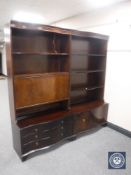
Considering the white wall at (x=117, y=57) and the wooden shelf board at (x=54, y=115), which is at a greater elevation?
the white wall at (x=117, y=57)

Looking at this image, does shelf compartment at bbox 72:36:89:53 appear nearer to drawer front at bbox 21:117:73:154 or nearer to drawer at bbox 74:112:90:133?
drawer at bbox 74:112:90:133

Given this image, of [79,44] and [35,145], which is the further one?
[79,44]

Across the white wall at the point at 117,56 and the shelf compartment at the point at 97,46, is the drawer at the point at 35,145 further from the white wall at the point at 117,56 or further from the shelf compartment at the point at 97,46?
the shelf compartment at the point at 97,46

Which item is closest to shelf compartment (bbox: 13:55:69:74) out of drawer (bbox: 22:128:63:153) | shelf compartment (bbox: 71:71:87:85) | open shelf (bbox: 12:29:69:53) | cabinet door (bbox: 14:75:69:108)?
open shelf (bbox: 12:29:69:53)

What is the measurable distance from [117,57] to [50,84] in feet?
5.08

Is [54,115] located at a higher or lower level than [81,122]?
higher

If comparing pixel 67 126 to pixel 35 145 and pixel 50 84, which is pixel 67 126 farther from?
pixel 50 84

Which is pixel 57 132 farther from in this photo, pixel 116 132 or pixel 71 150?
pixel 116 132

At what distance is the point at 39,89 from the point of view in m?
2.43

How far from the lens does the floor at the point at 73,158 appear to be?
2.10 m

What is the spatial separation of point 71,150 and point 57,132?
0.39m

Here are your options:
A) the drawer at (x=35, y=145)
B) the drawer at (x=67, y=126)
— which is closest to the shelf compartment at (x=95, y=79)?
the drawer at (x=67, y=126)

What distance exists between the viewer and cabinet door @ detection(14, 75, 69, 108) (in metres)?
2.23

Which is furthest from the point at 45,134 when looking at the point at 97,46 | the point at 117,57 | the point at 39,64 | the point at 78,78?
the point at 97,46
